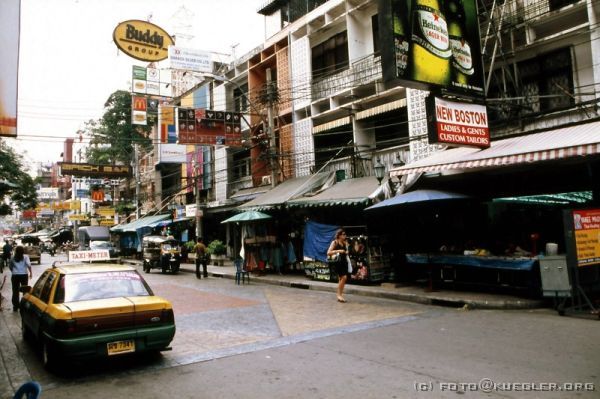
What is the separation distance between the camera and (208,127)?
20.8 metres

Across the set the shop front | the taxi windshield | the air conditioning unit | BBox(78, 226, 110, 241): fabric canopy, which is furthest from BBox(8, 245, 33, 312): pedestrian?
BBox(78, 226, 110, 241): fabric canopy

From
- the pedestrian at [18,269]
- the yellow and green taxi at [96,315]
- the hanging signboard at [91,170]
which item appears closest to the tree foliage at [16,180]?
the hanging signboard at [91,170]

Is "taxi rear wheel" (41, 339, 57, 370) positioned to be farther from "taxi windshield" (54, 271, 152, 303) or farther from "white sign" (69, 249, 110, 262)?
"white sign" (69, 249, 110, 262)

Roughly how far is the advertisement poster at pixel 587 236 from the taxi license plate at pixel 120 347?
27.5 ft

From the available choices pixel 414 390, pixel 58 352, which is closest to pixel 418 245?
pixel 414 390

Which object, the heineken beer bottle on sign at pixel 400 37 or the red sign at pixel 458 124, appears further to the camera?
the red sign at pixel 458 124

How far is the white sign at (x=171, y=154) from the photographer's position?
31.3 metres

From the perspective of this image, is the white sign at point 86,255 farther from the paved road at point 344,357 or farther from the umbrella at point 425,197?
the umbrella at point 425,197

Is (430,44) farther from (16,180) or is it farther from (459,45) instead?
(16,180)

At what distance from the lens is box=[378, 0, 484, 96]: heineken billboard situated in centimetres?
1034

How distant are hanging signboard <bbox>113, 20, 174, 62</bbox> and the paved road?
12.4 meters

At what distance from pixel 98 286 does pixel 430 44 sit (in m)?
9.32

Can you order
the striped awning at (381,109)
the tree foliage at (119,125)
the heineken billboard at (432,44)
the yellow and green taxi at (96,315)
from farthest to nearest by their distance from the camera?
the tree foliage at (119,125) < the striped awning at (381,109) < the heineken billboard at (432,44) < the yellow and green taxi at (96,315)

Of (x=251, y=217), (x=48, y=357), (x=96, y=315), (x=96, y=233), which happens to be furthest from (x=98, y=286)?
(x=96, y=233)
